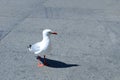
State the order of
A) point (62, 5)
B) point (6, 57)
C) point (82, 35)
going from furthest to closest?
point (62, 5) < point (82, 35) < point (6, 57)

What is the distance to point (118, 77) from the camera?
21.3 ft

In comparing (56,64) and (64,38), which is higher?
(64,38)

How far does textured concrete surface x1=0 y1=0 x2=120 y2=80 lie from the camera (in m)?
6.73

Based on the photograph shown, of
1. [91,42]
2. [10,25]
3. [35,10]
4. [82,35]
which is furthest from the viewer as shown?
[35,10]

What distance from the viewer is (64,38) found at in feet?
28.7

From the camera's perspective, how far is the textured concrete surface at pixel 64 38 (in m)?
6.73

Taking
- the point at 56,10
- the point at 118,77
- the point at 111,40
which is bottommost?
the point at 118,77

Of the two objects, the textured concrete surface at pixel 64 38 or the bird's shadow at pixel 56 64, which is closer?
the textured concrete surface at pixel 64 38

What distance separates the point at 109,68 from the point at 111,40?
1.82 m

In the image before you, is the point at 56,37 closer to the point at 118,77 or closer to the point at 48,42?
the point at 48,42

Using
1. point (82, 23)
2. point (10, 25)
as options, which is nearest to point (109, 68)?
point (82, 23)

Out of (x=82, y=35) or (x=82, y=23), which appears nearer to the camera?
(x=82, y=35)

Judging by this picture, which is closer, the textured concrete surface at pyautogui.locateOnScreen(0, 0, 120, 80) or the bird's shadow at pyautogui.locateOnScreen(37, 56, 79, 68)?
the textured concrete surface at pyautogui.locateOnScreen(0, 0, 120, 80)

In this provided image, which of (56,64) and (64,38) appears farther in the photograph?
(64,38)
